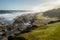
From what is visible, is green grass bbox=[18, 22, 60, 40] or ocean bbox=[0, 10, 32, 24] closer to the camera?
green grass bbox=[18, 22, 60, 40]

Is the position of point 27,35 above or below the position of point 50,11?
below

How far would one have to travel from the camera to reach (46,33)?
498cm

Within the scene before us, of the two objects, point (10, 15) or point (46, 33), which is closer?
point (46, 33)

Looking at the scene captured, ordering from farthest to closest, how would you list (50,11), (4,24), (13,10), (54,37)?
1. (13,10)
2. (50,11)
3. (4,24)
4. (54,37)

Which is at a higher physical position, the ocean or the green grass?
the ocean

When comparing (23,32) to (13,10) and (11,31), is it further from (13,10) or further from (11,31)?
(13,10)

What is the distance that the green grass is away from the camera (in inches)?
189

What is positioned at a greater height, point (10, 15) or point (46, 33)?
point (10, 15)

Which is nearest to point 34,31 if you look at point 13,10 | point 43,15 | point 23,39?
point 23,39

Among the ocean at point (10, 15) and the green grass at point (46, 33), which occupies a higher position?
the ocean at point (10, 15)

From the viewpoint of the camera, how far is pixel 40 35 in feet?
16.1

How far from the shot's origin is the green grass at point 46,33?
481 cm

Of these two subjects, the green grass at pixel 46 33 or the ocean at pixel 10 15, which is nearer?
the green grass at pixel 46 33

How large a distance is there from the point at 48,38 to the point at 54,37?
0.17m
